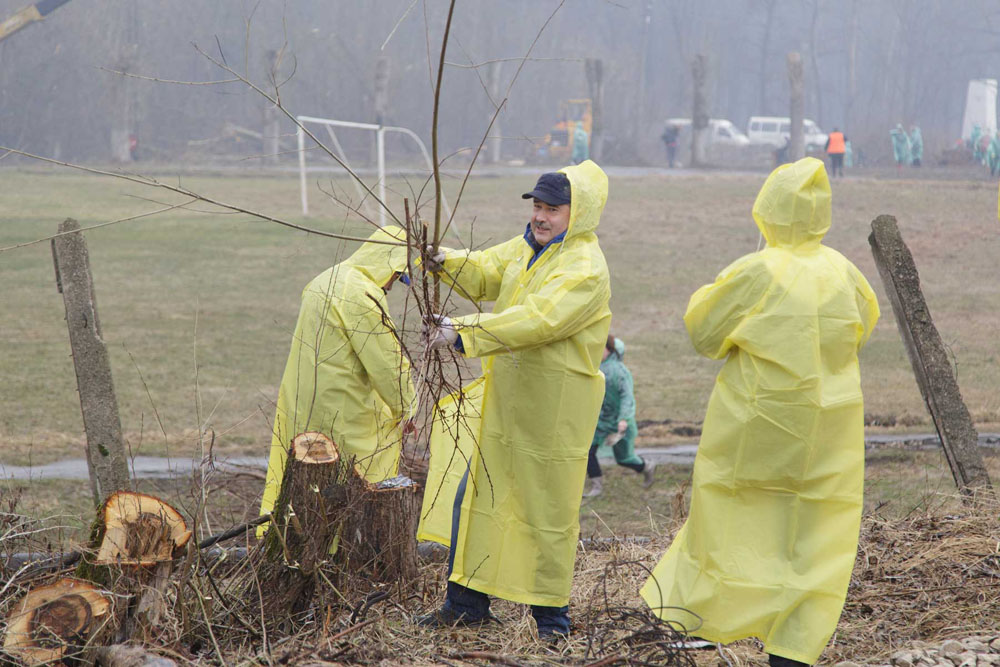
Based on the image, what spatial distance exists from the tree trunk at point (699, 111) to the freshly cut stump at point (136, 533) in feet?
104

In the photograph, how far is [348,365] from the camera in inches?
183

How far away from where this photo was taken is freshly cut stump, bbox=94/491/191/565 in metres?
3.33

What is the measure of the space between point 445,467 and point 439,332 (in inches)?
39.5

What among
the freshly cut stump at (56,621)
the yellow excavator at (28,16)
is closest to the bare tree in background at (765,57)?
the yellow excavator at (28,16)

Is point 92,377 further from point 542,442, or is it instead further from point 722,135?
point 722,135

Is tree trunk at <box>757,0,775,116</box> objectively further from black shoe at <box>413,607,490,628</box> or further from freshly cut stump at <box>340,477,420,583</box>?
black shoe at <box>413,607,490,628</box>

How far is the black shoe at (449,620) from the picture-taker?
385cm

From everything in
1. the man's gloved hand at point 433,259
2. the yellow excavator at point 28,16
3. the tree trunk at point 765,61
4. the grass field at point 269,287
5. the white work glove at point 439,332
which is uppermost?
the tree trunk at point 765,61

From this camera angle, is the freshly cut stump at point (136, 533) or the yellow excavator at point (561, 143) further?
the yellow excavator at point (561, 143)

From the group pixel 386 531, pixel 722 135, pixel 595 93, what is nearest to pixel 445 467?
pixel 386 531

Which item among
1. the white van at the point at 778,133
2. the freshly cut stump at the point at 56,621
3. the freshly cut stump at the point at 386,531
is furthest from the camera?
the white van at the point at 778,133

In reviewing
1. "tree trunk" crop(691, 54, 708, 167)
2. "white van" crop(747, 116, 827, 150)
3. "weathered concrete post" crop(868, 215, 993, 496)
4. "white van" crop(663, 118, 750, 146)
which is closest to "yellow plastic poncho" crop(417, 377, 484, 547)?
"weathered concrete post" crop(868, 215, 993, 496)

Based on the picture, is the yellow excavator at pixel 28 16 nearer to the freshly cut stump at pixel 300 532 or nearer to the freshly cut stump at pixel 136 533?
the freshly cut stump at pixel 300 532

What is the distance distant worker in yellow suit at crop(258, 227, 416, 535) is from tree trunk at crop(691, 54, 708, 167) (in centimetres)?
3029
